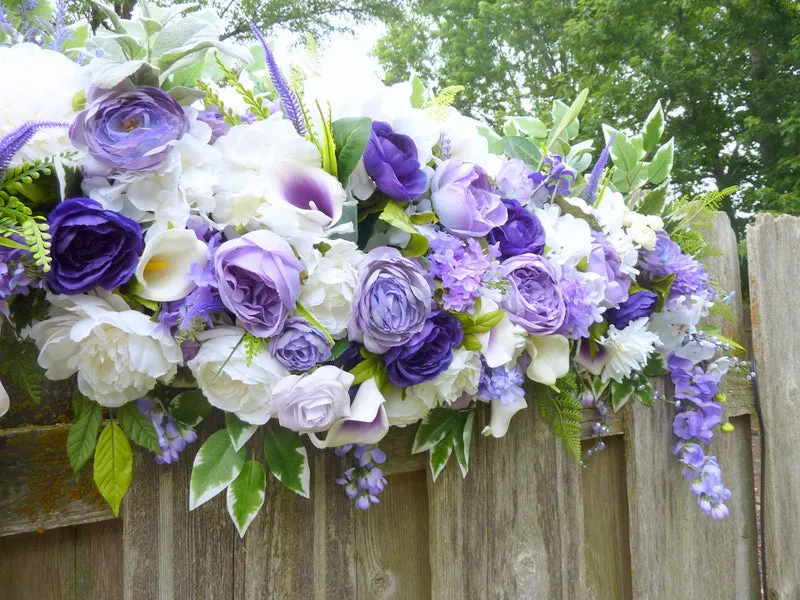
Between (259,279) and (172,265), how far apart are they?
0.41ft

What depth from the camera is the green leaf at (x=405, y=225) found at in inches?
35.0

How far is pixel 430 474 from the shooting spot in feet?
3.70

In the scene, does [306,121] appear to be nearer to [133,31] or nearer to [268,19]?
[133,31]

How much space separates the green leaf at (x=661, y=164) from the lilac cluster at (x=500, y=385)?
0.80 metres

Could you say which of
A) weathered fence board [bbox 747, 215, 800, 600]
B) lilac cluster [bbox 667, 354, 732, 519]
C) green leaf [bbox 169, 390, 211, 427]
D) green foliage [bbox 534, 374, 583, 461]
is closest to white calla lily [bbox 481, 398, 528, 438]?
green foliage [bbox 534, 374, 583, 461]

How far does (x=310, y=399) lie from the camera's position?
774mm

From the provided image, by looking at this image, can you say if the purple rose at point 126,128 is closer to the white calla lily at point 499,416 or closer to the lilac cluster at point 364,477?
the lilac cluster at point 364,477

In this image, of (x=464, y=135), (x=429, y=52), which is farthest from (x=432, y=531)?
(x=429, y=52)

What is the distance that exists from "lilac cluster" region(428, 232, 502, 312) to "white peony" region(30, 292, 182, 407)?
41 centimetres

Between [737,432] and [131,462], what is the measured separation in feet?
5.66

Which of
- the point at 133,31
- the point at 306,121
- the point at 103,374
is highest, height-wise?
the point at 133,31

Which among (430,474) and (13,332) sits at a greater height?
(13,332)

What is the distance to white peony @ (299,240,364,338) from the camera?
811 millimetres

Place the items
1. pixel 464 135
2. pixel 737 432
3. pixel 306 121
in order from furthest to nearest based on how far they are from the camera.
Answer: pixel 737 432, pixel 464 135, pixel 306 121
